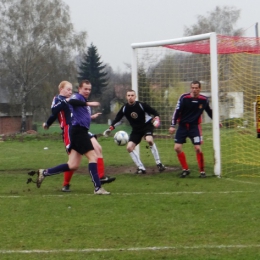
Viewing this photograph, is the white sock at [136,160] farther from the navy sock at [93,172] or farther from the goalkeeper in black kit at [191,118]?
the navy sock at [93,172]

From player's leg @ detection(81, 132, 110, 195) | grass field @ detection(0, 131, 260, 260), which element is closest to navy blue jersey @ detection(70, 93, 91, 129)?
player's leg @ detection(81, 132, 110, 195)

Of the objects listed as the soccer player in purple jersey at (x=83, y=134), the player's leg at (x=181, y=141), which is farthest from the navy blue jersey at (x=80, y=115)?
the player's leg at (x=181, y=141)

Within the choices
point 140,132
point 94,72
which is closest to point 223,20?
point 94,72

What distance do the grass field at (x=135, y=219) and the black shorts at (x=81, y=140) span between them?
2.42ft

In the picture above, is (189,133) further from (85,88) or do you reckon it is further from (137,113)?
(85,88)

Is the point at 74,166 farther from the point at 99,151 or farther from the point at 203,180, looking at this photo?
the point at 203,180

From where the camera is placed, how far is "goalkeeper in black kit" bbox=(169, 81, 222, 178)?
1160 centimetres

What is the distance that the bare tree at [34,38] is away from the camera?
51.9 meters

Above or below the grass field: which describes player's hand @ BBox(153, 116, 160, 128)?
above

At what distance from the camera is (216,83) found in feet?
37.6

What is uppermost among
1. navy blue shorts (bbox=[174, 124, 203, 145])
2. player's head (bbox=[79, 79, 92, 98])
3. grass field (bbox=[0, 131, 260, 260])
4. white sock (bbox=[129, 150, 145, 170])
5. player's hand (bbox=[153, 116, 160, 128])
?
player's head (bbox=[79, 79, 92, 98])

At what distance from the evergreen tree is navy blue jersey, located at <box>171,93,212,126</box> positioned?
176ft

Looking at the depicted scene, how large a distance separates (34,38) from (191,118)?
1695 inches

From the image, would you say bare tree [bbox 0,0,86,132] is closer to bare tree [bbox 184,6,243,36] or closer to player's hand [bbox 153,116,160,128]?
bare tree [bbox 184,6,243,36]
